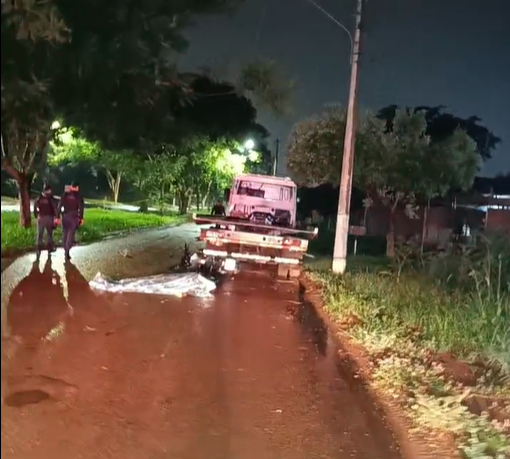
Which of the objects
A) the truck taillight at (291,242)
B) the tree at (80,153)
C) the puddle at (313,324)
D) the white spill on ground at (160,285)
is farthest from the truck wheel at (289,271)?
the tree at (80,153)

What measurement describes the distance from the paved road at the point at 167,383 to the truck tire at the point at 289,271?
16.5 feet

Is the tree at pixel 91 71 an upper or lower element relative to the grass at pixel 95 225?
upper

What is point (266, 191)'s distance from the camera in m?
20.7

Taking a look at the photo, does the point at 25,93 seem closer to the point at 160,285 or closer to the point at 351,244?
the point at 160,285

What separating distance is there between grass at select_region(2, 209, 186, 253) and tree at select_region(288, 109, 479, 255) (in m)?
5.07

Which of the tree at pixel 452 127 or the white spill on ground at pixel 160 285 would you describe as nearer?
the white spill on ground at pixel 160 285

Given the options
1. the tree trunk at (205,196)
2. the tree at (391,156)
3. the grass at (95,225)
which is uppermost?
the tree at (391,156)

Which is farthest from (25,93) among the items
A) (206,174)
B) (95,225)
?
(206,174)

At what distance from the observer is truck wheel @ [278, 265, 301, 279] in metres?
17.5

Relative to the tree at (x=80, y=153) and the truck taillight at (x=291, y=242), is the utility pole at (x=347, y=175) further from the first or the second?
the tree at (x=80, y=153)

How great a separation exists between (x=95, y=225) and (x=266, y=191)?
9337mm

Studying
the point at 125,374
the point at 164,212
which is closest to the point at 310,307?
the point at 125,374

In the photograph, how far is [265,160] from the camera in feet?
89.9

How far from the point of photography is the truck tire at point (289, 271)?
17491mm
